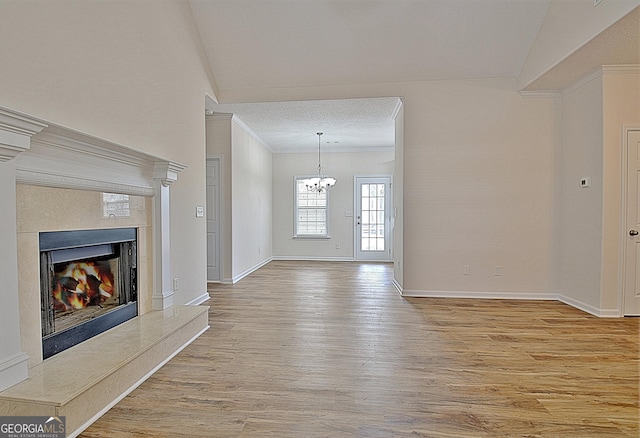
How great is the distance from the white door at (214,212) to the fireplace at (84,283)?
263cm

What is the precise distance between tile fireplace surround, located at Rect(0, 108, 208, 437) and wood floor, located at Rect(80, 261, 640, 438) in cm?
18

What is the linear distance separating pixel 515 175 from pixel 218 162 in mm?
4458

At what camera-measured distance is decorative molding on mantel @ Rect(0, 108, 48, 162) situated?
1.64m

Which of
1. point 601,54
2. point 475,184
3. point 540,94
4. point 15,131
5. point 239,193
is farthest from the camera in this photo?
point 239,193

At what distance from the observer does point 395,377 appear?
2.37m

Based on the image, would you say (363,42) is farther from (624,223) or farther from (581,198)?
(624,223)

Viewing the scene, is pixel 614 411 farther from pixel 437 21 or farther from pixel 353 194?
pixel 353 194

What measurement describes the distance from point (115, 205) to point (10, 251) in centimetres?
101

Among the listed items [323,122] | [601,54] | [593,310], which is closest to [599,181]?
[601,54]

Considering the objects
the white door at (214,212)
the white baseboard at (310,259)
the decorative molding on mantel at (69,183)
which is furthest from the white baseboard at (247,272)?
the decorative molding on mantel at (69,183)

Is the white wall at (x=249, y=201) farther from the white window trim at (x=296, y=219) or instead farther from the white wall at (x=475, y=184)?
the white wall at (x=475, y=184)

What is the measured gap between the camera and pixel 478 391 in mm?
2176

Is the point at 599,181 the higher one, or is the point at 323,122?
the point at 323,122

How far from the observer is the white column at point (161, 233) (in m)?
3.19
